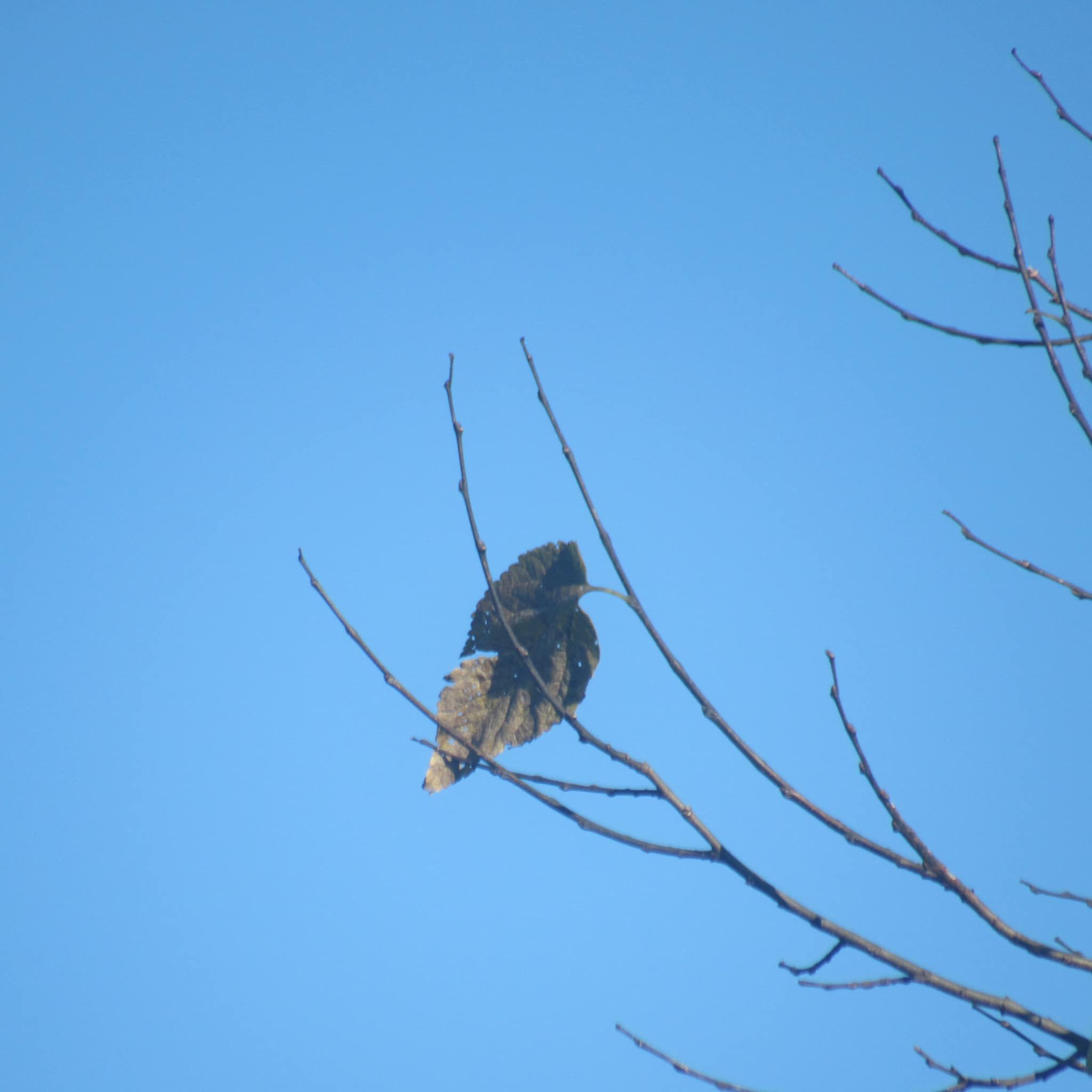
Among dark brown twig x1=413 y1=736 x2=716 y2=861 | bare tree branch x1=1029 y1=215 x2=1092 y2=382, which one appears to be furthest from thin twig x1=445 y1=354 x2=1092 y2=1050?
bare tree branch x1=1029 y1=215 x2=1092 y2=382

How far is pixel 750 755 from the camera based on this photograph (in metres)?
1.61

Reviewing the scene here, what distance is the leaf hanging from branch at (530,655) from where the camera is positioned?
74.2 inches

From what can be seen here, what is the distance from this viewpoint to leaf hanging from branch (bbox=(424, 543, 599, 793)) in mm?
1884

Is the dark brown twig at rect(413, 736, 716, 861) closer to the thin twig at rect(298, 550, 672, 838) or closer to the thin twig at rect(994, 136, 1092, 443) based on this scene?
the thin twig at rect(298, 550, 672, 838)

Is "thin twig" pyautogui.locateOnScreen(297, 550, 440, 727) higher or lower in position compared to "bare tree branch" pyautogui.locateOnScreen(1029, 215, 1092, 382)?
lower

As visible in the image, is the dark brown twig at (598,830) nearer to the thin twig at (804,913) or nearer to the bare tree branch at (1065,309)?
the thin twig at (804,913)

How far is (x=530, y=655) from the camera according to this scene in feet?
6.43

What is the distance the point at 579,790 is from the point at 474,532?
20.1 inches

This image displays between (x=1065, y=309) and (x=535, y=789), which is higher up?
(x=1065, y=309)

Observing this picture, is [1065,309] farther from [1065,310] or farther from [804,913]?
[804,913]

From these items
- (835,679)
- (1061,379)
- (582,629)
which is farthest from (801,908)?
(1061,379)

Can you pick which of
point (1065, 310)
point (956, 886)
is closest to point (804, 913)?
point (956, 886)

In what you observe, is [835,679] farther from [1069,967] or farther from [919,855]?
[1069,967]

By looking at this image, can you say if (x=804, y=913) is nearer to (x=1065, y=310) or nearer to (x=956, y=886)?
(x=956, y=886)
